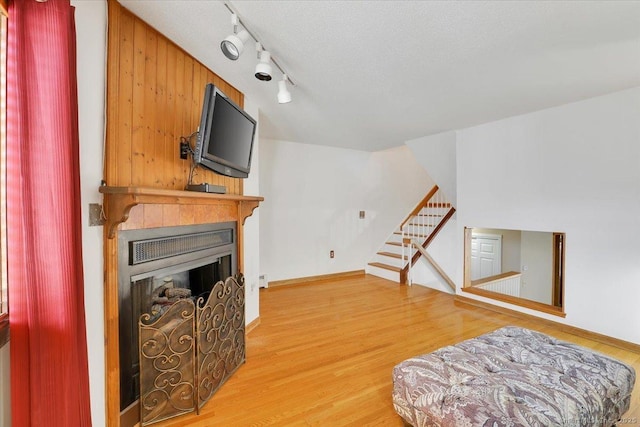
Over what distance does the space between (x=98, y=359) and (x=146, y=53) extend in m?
1.75

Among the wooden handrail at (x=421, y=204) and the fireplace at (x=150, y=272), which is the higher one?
the wooden handrail at (x=421, y=204)

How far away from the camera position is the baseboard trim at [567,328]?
254 cm

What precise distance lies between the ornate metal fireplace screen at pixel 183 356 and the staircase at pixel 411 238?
3.54 metres

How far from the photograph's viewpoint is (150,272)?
5.56 ft

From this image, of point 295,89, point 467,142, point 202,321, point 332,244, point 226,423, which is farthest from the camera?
point 332,244

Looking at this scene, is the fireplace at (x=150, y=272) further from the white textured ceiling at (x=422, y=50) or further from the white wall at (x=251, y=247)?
the white textured ceiling at (x=422, y=50)

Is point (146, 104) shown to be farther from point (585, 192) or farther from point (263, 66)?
point (585, 192)

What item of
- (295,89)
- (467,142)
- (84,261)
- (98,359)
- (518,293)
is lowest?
(518,293)

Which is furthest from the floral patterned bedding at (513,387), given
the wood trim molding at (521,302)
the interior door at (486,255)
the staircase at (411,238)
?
the interior door at (486,255)

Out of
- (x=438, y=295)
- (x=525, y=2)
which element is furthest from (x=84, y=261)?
(x=438, y=295)

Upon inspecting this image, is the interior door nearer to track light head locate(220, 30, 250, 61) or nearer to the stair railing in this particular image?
the stair railing

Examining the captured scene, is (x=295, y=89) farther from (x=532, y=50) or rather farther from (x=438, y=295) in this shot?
(x=438, y=295)

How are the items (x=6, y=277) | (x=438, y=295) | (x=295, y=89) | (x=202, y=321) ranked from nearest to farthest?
(x=6, y=277) → (x=202, y=321) → (x=295, y=89) → (x=438, y=295)

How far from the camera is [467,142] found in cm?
373
